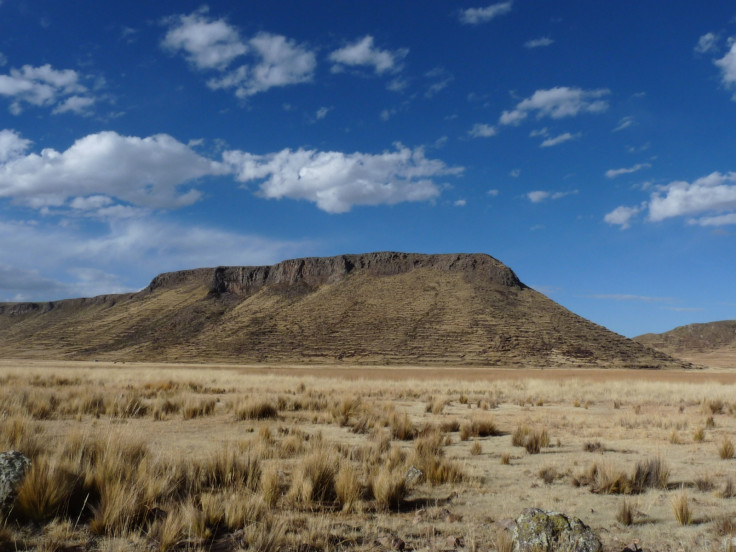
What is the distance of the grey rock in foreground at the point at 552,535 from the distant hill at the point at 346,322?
58.6 m

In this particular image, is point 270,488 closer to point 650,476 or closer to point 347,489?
point 347,489

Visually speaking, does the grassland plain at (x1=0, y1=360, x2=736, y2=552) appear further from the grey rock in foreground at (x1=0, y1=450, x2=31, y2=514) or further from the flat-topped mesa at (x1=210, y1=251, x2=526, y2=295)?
the flat-topped mesa at (x1=210, y1=251, x2=526, y2=295)

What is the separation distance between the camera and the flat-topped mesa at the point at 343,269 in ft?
296

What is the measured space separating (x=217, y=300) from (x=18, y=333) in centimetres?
4917

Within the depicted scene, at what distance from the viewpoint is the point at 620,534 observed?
211 inches

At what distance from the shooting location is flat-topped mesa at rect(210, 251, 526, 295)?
90.2 m

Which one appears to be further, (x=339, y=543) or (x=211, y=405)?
(x=211, y=405)

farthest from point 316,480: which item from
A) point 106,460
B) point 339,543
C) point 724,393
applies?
point 724,393

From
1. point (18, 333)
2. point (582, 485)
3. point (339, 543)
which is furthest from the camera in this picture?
point (18, 333)

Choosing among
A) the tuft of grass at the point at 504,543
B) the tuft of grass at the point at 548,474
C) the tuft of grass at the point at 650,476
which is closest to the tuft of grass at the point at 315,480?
the tuft of grass at the point at 504,543

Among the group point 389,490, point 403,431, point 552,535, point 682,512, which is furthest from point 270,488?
point 403,431

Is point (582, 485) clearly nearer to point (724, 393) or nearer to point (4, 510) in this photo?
point (4, 510)

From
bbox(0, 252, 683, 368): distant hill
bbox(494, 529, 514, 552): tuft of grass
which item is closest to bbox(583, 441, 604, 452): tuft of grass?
bbox(494, 529, 514, 552): tuft of grass

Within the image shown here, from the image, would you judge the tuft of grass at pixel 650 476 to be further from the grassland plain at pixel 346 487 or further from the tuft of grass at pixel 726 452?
the tuft of grass at pixel 726 452
